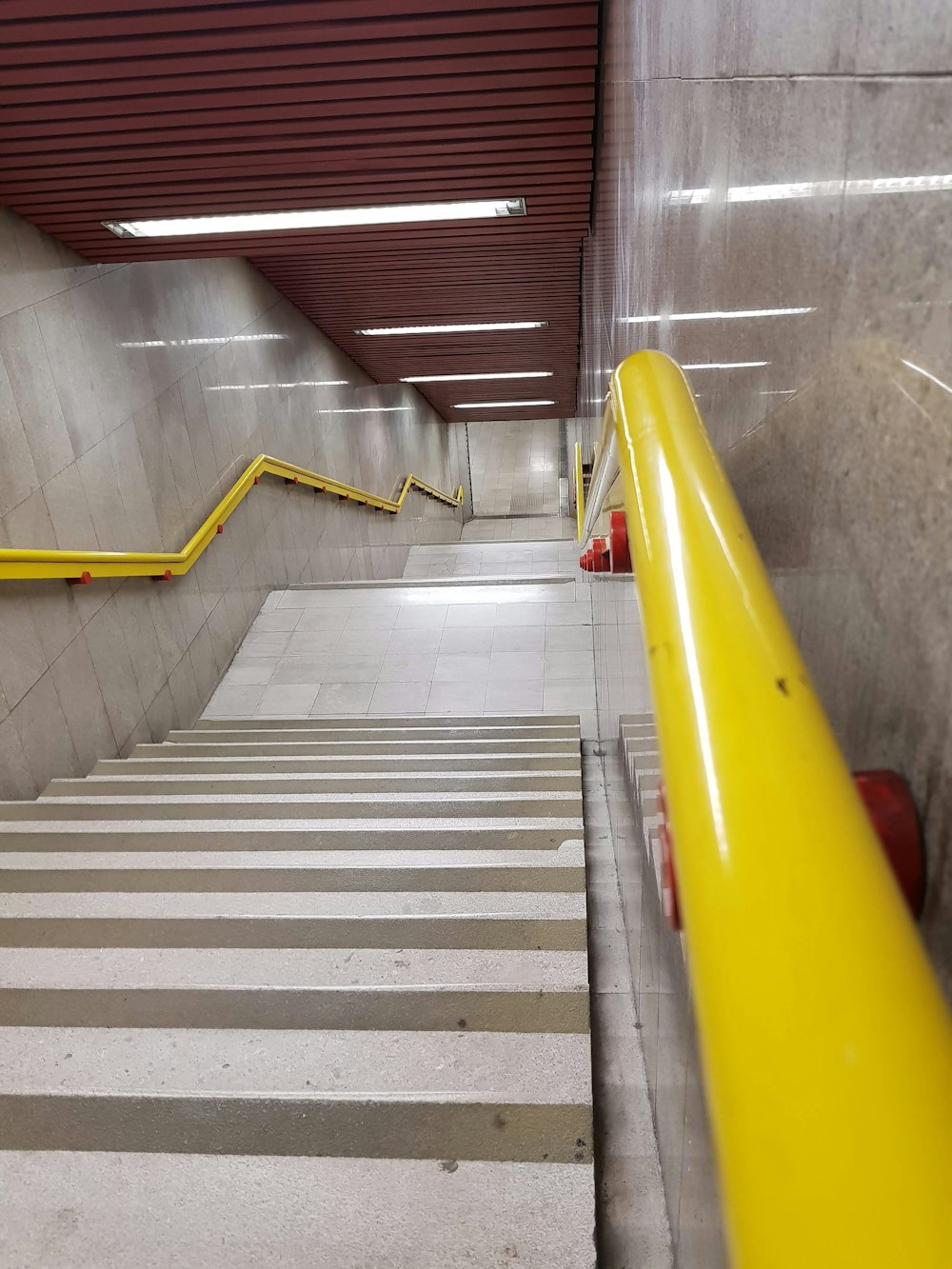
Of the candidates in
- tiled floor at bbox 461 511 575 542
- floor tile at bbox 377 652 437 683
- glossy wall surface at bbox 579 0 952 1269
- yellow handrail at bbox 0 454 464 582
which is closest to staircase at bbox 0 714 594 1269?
glossy wall surface at bbox 579 0 952 1269

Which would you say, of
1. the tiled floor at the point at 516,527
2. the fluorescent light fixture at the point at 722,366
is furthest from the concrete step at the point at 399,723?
the tiled floor at the point at 516,527

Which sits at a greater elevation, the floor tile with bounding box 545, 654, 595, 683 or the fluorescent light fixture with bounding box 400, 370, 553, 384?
the fluorescent light fixture with bounding box 400, 370, 553, 384

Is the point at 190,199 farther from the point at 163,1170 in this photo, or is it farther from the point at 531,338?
the point at 531,338

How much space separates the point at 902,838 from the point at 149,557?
463 centimetres

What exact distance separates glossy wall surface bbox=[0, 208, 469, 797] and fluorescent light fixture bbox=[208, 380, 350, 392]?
Answer: 0.08 ft

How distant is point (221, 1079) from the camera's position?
57.9 inches

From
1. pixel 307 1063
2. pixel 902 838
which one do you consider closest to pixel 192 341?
pixel 307 1063

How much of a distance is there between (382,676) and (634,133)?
12.3 feet

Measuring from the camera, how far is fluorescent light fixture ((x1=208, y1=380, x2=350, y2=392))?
6198mm

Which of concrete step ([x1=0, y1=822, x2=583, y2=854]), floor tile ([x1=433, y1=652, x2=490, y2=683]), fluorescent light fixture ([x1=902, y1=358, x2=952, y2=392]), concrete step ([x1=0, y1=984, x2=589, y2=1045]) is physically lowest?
floor tile ([x1=433, y1=652, x2=490, y2=683])

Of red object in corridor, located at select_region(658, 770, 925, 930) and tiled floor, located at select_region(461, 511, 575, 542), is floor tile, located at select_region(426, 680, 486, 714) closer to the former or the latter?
red object in corridor, located at select_region(658, 770, 925, 930)

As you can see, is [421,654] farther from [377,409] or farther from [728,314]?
[377,409]

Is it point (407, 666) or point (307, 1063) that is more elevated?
point (307, 1063)

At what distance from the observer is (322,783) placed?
3.20 meters
